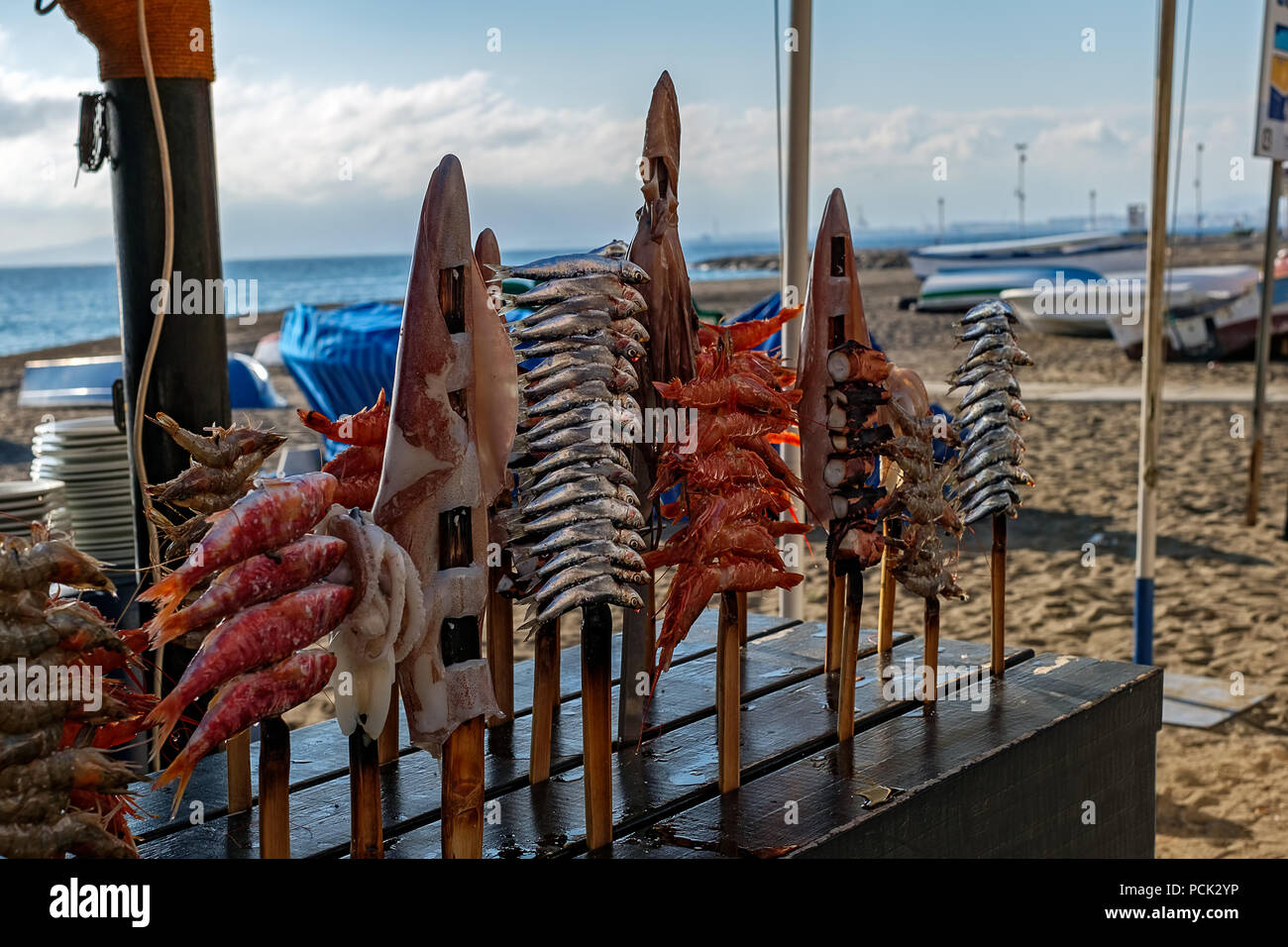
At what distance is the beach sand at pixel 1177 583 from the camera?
4.12 metres

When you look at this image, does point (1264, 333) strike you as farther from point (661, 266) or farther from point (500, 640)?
point (500, 640)

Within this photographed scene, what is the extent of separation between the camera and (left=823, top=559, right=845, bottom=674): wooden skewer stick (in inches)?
100

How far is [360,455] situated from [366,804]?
1.80 ft

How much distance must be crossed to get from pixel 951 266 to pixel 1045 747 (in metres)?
26.5

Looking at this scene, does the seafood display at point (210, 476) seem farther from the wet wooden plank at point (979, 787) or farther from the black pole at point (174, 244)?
the black pole at point (174, 244)

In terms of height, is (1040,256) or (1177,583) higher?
(1040,256)

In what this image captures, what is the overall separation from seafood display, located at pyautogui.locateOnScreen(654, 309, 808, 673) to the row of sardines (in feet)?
0.84

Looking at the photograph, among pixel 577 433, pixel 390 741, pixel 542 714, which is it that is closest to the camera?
pixel 577 433

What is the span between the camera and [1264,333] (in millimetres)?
7059

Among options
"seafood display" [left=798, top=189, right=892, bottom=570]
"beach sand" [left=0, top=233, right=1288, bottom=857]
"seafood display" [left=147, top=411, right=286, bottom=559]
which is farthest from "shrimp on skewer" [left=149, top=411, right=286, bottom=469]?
"seafood display" [left=798, top=189, right=892, bottom=570]

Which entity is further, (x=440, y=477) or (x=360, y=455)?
(x=360, y=455)

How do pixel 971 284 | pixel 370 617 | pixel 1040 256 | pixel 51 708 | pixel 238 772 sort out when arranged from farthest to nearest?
pixel 1040 256, pixel 971 284, pixel 238 772, pixel 370 617, pixel 51 708

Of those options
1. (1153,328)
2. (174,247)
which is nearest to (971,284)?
(1153,328)
